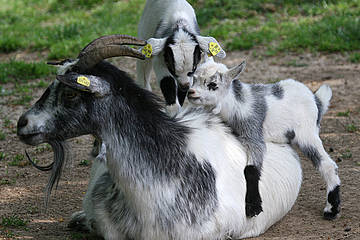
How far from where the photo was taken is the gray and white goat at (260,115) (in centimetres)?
447

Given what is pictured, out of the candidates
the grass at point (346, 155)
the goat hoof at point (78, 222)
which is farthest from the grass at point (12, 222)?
the grass at point (346, 155)

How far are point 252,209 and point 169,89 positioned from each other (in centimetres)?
180

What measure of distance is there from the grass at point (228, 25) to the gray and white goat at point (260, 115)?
446 cm

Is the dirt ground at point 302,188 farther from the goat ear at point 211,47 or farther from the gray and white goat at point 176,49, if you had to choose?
the goat ear at point 211,47

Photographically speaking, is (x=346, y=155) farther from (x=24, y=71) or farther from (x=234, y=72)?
(x=24, y=71)

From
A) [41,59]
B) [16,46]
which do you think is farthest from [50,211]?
[16,46]

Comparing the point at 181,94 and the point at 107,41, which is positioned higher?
the point at 107,41

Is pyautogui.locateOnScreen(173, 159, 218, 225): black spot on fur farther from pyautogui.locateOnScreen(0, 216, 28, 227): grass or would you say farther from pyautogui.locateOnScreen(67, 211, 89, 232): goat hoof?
pyautogui.locateOnScreen(0, 216, 28, 227): grass

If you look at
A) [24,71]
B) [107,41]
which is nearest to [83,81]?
[107,41]

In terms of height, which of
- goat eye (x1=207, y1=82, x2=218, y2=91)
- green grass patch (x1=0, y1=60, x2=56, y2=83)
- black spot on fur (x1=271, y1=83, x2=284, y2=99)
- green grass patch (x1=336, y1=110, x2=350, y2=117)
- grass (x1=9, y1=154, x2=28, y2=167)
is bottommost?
green grass patch (x1=0, y1=60, x2=56, y2=83)

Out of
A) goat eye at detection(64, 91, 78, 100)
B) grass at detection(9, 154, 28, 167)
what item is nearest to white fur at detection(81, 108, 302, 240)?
goat eye at detection(64, 91, 78, 100)

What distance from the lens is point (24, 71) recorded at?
907 centimetres

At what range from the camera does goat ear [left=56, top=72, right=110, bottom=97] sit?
3.64 meters

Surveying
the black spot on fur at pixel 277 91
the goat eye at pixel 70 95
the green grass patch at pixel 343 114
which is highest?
the goat eye at pixel 70 95
